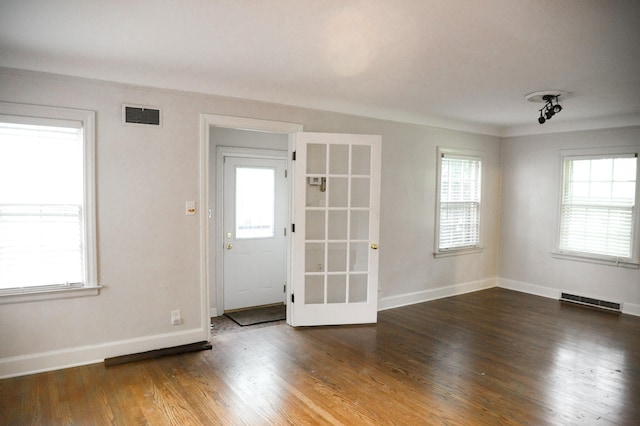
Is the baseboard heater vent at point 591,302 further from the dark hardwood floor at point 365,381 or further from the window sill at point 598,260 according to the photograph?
the dark hardwood floor at point 365,381

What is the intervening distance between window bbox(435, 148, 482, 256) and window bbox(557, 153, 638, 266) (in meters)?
1.16

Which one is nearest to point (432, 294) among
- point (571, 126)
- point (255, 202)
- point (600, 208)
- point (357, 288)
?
point (357, 288)

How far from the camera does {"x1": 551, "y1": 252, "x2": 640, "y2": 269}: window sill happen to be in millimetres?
5271

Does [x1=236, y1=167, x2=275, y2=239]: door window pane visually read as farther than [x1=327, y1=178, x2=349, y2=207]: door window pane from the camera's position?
Yes

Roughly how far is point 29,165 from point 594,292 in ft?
21.6

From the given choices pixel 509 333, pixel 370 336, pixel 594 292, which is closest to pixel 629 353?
pixel 509 333

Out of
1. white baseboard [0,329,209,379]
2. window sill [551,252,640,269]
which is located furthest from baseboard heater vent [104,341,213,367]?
window sill [551,252,640,269]

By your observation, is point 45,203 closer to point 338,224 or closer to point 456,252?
point 338,224

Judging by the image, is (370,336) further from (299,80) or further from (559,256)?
(559,256)

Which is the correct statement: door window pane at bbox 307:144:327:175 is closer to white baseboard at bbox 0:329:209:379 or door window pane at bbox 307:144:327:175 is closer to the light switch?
the light switch

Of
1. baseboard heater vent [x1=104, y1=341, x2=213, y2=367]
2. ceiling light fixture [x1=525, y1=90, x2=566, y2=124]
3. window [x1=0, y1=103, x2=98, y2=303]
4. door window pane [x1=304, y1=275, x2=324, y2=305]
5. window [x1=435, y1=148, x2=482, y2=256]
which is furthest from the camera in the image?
window [x1=435, y1=148, x2=482, y2=256]

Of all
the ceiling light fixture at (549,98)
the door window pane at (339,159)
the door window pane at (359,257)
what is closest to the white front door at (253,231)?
the door window pane at (339,159)

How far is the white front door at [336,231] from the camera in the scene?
4492 millimetres

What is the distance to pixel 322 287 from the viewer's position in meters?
4.63
